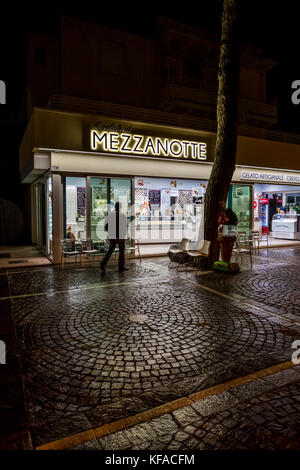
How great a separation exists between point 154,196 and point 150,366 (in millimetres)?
14011

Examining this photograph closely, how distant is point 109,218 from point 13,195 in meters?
11.3

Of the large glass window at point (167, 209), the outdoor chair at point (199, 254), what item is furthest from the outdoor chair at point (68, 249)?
the large glass window at point (167, 209)

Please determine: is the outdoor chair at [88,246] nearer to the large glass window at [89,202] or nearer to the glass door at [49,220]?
the large glass window at [89,202]

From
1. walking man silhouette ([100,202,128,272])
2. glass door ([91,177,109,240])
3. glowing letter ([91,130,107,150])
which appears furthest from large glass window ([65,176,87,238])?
walking man silhouette ([100,202,128,272])

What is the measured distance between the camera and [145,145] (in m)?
12.4

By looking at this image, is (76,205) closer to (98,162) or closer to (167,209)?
(98,162)

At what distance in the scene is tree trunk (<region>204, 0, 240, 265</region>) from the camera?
9773 millimetres

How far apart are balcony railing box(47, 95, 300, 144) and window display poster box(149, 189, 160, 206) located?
4373 millimetres

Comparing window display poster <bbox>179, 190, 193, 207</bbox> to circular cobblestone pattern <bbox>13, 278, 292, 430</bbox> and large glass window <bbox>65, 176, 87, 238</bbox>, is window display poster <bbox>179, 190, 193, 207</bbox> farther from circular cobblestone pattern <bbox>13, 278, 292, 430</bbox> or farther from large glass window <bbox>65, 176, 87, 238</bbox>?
circular cobblestone pattern <bbox>13, 278, 292, 430</bbox>

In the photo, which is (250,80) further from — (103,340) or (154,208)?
(103,340)

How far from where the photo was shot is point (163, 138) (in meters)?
12.9

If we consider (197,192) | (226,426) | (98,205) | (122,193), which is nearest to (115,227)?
(98,205)

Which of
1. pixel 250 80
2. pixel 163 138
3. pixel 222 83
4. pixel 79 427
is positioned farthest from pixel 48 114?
pixel 250 80

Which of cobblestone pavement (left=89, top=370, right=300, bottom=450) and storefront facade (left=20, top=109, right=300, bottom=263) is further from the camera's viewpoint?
storefront facade (left=20, top=109, right=300, bottom=263)
